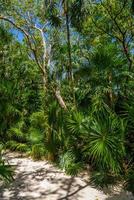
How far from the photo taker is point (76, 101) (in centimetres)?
1041

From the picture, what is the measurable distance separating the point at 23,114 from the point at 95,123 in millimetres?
7223

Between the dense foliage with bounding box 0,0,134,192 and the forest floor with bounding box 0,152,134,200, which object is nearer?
the dense foliage with bounding box 0,0,134,192

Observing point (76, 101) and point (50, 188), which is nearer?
point (50, 188)

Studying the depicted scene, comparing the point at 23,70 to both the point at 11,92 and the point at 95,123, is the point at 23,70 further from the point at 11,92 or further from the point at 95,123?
the point at 95,123

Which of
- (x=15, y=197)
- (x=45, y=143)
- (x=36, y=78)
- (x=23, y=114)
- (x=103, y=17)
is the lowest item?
(x=15, y=197)

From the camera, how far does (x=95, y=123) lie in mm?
6750

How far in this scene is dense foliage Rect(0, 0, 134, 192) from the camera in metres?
6.85

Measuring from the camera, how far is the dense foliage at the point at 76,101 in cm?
685

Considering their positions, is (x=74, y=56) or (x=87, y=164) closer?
(x=87, y=164)

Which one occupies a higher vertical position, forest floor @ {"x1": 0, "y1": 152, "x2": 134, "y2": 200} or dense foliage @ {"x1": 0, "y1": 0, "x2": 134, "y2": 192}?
dense foliage @ {"x1": 0, "y1": 0, "x2": 134, "y2": 192}

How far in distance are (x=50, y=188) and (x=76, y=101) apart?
2886mm

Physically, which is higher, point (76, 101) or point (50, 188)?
point (76, 101)

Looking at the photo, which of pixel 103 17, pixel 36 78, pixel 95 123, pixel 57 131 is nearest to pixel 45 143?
pixel 57 131

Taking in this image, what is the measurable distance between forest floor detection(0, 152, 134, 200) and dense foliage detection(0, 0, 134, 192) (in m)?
0.34
